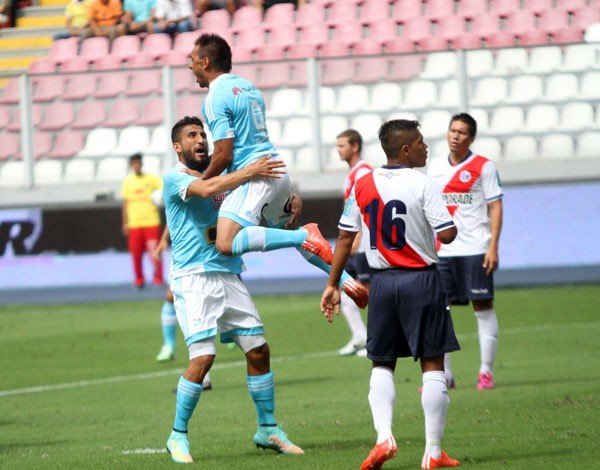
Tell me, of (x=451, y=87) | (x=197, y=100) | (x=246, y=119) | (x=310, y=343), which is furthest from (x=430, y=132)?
(x=246, y=119)

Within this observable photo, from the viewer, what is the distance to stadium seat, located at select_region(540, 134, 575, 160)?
21.5 metres

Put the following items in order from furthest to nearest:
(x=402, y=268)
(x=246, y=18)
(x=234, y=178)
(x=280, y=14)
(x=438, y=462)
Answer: (x=246, y=18) < (x=280, y=14) < (x=234, y=178) < (x=402, y=268) < (x=438, y=462)

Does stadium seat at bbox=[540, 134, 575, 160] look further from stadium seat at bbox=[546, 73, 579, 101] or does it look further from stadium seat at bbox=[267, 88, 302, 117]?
stadium seat at bbox=[267, 88, 302, 117]

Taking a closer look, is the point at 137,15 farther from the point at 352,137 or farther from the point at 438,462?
the point at 438,462

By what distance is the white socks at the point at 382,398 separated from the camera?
7.04m

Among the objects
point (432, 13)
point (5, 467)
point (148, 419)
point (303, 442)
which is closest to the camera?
point (5, 467)

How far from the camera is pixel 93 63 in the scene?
26.1 meters

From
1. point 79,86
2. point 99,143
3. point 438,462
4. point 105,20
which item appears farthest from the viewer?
point 105,20

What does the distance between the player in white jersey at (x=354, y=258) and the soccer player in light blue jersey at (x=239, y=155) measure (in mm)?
4766

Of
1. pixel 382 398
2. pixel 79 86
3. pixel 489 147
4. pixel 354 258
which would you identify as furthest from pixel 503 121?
pixel 382 398

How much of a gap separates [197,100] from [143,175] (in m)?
1.56

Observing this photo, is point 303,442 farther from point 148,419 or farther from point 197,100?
point 197,100

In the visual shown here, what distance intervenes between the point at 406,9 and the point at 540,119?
4.11m

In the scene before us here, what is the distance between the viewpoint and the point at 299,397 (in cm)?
1088
